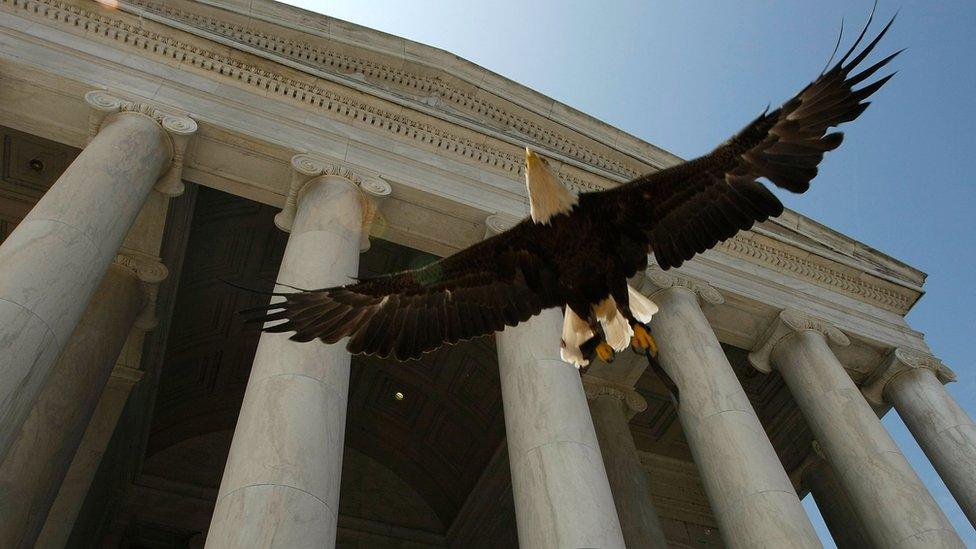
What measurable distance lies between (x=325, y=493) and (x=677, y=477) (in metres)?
17.2

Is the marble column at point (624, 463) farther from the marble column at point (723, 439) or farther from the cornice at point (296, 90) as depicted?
the cornice at point (296, 90)

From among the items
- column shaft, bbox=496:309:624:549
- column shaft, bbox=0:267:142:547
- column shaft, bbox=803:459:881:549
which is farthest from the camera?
column shaft, bbox=803:459:881:549

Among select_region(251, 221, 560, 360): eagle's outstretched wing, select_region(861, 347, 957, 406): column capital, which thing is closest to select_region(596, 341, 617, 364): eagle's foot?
select_region(251, 221, 560, 360): eagle's outstretched wing

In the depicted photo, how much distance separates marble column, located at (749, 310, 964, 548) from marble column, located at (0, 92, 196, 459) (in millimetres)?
13630

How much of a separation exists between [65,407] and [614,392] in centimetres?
1247

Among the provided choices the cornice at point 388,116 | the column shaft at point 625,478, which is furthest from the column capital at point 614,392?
the cornice at point 388,116

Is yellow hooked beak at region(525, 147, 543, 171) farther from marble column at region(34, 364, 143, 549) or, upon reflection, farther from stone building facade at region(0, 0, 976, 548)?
marble column at region(34, 364, 143, 549)

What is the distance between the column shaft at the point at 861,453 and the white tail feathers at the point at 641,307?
7.31 metres

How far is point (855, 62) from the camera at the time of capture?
26.5ft

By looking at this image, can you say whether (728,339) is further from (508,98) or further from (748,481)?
(508,98)

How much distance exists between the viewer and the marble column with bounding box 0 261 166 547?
40.6 ft

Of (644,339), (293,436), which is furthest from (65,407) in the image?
(644,339)

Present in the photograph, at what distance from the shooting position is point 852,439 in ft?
49.1

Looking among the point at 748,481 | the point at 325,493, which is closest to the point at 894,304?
the point at 748,481
